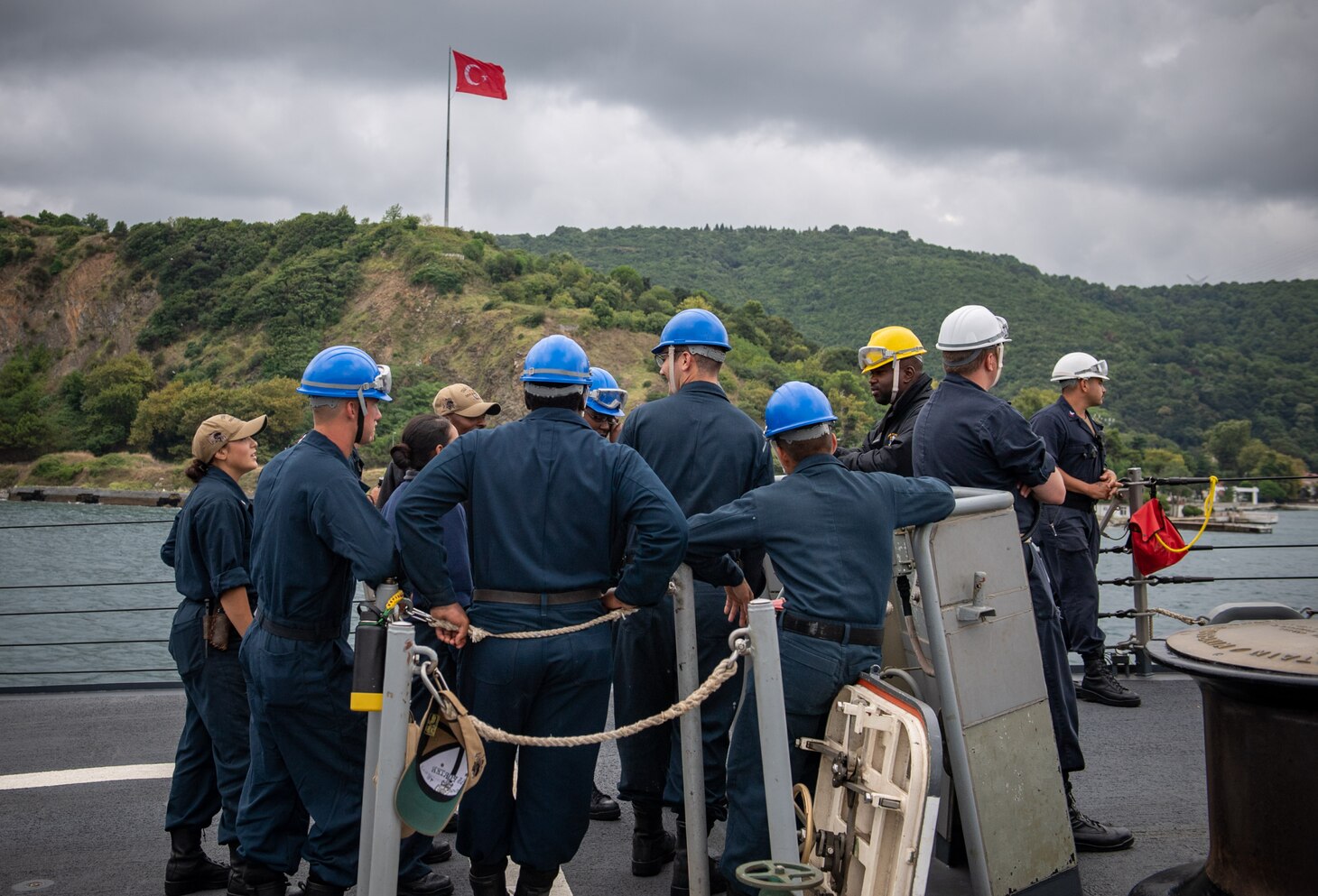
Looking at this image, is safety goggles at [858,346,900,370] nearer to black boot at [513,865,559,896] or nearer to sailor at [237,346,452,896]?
sailor at [237,346,452,896]

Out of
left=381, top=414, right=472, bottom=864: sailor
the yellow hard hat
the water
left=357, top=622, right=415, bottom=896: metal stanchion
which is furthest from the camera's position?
the water

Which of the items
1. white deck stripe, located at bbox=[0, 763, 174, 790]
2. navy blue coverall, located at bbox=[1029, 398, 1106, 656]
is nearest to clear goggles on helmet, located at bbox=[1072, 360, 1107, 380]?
navy blue coverall, located at bbox=[1029, 398, 1106, 656]

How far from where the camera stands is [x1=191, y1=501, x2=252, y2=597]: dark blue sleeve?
445 cm

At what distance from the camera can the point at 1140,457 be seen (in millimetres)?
50406

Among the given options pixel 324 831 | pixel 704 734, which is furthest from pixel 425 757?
pixel 704 734

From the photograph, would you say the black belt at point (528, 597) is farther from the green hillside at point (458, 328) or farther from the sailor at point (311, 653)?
the green hillside at point (458, 328)

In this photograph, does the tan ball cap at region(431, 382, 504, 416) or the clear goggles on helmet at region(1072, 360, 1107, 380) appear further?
the clear goggles on helmet at region(1072, 360, 1107, 380)

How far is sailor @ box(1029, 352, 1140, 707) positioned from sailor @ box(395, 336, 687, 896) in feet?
12.1

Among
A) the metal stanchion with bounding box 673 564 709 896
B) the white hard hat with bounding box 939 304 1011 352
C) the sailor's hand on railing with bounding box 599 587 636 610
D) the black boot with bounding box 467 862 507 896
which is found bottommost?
the black boot with bounding box 467 862 507 896

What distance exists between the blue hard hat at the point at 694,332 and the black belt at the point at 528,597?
139 cm

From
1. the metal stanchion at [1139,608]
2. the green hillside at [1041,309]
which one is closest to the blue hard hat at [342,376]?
the metal stanchion at [1139,608]

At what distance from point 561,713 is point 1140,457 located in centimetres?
5215

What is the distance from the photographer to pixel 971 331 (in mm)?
4645

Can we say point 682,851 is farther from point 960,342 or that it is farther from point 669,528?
point 960,342
